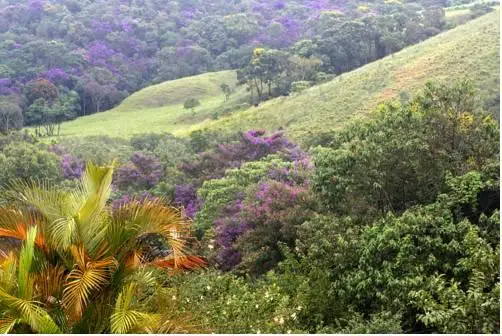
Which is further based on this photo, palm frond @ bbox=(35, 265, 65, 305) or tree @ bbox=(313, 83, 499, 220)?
tree @ bbox=(313, 83, 499, 220)

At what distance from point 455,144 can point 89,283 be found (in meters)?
7.89

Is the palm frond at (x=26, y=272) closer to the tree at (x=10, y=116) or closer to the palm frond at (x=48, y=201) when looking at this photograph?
the palm frond at (x=48, y=201)

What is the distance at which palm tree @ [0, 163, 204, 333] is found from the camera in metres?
5.17

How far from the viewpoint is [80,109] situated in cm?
7012

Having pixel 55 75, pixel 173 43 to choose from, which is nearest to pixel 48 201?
pixel 55 75

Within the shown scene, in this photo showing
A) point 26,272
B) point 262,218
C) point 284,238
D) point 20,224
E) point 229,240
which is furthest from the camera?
point 229,240

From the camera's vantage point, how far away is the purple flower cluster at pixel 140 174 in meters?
28.3

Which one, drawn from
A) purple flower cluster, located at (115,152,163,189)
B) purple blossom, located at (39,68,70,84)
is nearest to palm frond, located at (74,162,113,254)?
purple flower cluster, located at (115,152,163,189)

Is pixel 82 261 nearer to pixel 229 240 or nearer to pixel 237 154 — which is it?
pixel 229 240

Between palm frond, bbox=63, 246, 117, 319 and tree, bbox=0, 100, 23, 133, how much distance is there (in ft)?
181

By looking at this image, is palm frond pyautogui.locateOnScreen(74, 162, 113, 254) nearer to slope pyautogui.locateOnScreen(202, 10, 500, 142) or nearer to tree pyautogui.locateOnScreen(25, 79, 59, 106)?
slope pyautogui.locateOnScreen(202, 10, 500, 142)

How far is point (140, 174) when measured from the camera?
28.4 metres

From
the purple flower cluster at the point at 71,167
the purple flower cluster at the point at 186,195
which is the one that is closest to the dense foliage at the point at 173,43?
the purple flower cluster at the point at 71,167

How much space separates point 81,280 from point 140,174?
23.5 meters
